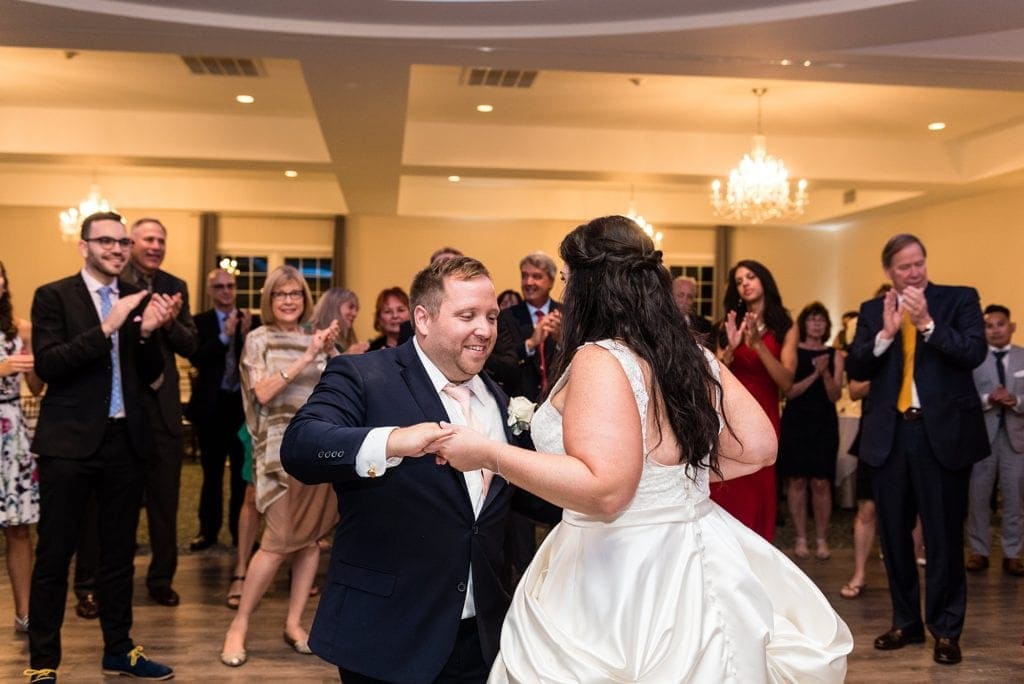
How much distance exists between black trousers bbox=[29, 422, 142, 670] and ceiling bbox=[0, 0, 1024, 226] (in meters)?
2.69

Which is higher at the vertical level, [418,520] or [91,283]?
[91,283]

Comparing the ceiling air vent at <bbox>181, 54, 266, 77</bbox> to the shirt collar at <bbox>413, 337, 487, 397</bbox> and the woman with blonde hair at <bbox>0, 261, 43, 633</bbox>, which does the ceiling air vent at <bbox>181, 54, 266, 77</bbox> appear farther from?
the shirt collar at <bbox>413, 337, 487, 397</bbox>

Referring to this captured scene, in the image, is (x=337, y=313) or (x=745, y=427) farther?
(x=337, y=313)

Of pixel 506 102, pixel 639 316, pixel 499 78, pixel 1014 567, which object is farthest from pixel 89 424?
pixel 506 102

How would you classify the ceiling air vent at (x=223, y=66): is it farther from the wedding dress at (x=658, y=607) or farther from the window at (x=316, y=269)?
the window at (x=316, y=269)

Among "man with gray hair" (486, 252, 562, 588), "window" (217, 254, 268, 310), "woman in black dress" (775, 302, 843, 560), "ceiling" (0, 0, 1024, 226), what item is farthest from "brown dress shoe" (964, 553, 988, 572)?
"window" (217, 254, 268, 310)

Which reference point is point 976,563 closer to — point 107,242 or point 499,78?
point 499,78

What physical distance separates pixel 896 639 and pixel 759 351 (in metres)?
1.52

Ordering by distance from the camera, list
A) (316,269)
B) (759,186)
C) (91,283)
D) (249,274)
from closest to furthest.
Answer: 1. (91,283)
2. (759,186)
3. (249,274)
4. (316,269)

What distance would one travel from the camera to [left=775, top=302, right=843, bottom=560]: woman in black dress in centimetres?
595

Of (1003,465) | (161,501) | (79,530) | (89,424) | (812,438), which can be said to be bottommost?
(161,501)

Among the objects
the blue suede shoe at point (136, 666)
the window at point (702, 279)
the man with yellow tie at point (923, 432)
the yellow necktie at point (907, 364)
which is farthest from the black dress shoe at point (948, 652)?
the window at point (702, 279)

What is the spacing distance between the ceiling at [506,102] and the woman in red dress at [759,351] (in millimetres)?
1411

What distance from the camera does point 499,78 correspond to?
24.9ft
